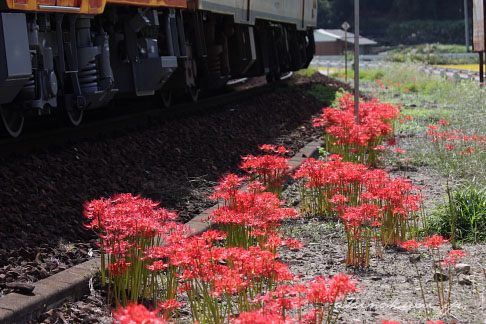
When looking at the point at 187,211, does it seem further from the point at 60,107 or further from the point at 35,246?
the point at 60,107

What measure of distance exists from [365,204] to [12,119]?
4539 mm

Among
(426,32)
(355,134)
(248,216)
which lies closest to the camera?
(248,216)

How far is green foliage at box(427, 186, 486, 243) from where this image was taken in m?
6.41

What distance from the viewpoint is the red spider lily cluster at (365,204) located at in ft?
18.6

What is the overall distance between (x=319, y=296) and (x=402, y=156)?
728cm

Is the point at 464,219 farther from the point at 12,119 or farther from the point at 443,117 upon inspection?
the point at 443,117

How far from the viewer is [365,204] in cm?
569

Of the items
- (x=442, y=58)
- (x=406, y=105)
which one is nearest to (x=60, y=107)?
(x=406, y=105)

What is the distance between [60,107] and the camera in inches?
367

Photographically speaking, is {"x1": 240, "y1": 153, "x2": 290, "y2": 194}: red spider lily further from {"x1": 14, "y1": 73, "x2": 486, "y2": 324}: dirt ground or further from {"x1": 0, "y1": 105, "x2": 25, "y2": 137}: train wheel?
{"x1": 0, "y1": 105, "x2": 25, "y2": 137}: train wheel

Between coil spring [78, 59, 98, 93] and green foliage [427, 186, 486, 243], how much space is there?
14.8 ft

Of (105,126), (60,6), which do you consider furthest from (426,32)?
(60,6)

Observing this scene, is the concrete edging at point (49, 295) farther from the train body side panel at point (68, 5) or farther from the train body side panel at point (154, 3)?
the train body side panel at point (154, 3)

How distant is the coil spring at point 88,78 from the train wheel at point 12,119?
0.89 m
